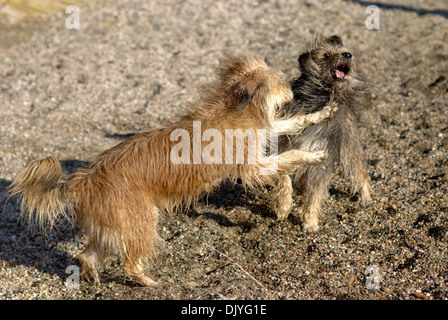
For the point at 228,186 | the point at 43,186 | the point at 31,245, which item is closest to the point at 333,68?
the point at 228,186

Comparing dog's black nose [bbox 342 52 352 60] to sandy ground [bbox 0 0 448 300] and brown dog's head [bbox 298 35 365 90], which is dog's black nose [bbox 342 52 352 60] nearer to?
brown dog's head [bbox 298 35 365 90]

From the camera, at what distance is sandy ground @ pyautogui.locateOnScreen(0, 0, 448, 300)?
4.78 metres

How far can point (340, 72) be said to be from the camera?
5.29 meters

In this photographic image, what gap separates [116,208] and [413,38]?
7.10 metres

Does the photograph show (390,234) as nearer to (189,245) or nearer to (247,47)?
(189,245)

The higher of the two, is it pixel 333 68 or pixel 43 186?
pixel 333 68

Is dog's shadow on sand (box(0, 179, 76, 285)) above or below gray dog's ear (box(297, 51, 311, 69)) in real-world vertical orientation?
below

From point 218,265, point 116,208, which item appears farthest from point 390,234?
point 116,208

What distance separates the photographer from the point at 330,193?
19.7 feet

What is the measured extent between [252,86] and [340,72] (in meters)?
1.16

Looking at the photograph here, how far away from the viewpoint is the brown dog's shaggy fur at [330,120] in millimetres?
5262

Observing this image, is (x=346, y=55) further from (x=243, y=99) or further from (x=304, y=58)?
(x=243, y=99)

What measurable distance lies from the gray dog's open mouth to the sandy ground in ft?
4.81

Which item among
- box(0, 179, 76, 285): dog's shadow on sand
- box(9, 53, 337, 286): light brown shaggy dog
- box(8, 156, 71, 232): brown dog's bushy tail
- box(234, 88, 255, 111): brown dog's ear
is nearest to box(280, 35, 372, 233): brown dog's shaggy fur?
box(9, 53, 337, 286): light brown shaggy dog
